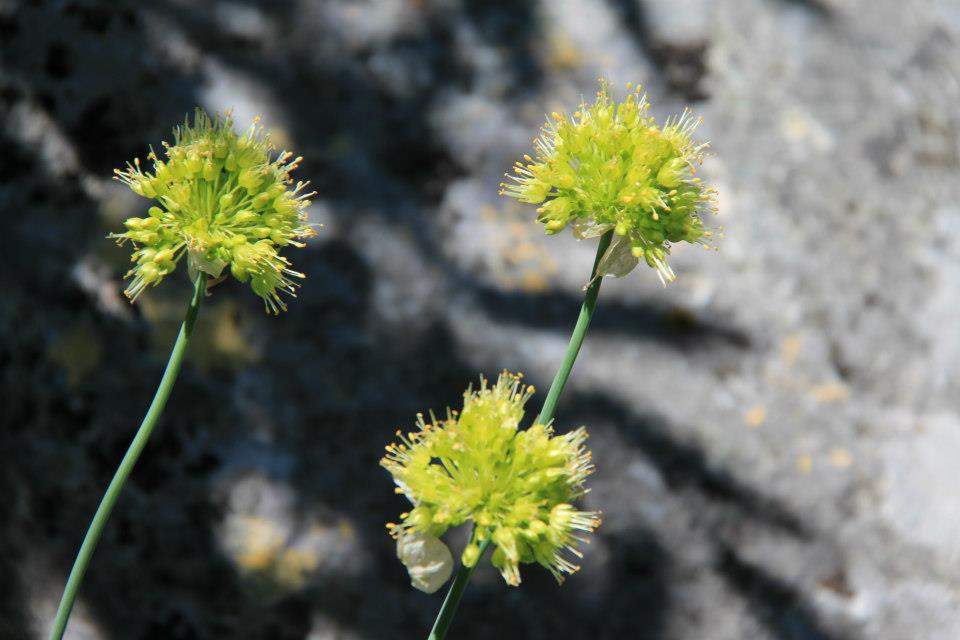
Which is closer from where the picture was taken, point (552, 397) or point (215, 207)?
point (552, 397)

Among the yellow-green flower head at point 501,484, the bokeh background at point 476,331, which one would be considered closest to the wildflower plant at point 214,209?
the yellow-green flower head at point 501,484

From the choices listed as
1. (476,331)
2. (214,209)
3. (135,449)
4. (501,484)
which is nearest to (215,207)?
(214,209)

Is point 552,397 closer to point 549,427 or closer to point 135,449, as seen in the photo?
point 549,427

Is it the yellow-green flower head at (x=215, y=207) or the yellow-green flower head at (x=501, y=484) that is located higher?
the yellow-green flower head at (x=215, y=207)

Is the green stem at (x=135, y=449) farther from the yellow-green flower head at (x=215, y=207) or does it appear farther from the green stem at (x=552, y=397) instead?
the green stem at (x=552, y=397)

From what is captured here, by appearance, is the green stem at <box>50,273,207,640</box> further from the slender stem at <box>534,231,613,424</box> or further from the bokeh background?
the bokeh background

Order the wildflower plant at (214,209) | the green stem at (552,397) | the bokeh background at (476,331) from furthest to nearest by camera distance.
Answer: the bokeh background at (476,331) < the wildflower plant at (214,209) < the green stem at (552,397)

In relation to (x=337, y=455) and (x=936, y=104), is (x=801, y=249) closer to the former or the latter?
(x=936, y=104)

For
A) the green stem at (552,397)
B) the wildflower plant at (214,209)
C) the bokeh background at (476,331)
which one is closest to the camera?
the green stem at (552,397)

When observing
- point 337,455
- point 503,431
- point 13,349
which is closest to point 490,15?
point 337,455
